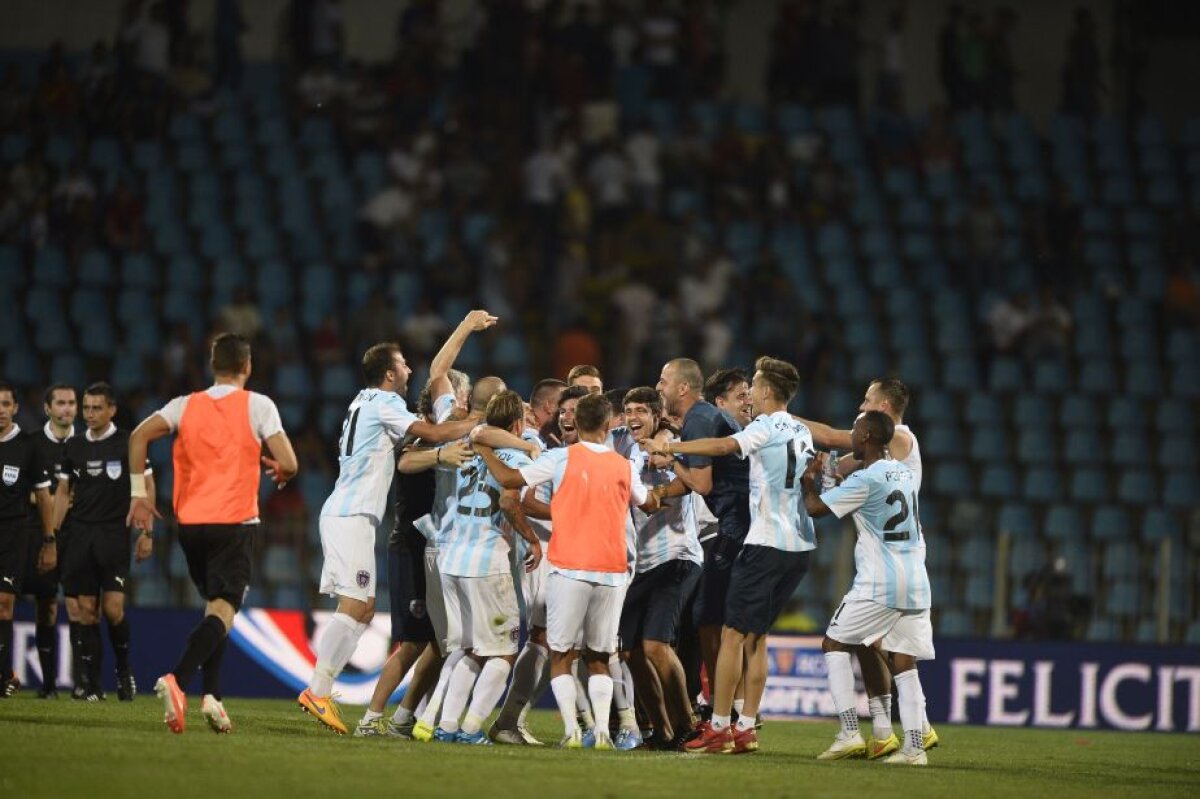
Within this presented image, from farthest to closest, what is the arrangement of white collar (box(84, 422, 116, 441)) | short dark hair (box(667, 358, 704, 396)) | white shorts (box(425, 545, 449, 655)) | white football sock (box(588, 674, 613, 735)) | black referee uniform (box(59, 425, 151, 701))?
white collar (box(84, 422, 116, 441)) < black referee uniform (box(59, 425, 151, 701)) < short dark hair (box(667, 358, 704, 396)) < white shorts (box(425, 545, 449, 655)) < white football sock (box(588, 674, 613, 735))

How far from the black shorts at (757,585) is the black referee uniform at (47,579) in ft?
18.0

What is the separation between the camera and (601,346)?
68.8 ft

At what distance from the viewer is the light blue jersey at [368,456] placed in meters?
11.3

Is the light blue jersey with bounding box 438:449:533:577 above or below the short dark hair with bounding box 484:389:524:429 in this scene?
below

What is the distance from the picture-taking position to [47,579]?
13.9 meters

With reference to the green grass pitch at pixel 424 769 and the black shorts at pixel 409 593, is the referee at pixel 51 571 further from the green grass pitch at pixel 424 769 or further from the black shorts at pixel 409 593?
the black shorts at pixel 409 593

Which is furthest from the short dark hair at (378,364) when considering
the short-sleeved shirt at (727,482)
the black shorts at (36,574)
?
the black shorts at (36,574)

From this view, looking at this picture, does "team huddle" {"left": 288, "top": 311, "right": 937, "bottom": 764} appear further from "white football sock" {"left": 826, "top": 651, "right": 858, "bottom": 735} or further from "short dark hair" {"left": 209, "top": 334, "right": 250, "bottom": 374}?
"short dark hair" {"left": 209, "top": 334, "right": 250, "bottom": 374}

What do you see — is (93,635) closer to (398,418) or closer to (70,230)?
(398,418)

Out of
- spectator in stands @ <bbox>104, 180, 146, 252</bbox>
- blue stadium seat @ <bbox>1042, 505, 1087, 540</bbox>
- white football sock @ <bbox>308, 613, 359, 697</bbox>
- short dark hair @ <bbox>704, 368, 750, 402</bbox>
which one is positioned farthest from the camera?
spectator in stands @ <bbox>104, 180, 146, 252</bbox>

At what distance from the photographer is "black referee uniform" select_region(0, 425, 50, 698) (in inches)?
531

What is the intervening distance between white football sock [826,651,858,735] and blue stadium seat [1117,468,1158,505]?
385 inches

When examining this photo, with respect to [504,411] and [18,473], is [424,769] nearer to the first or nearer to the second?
[504,411]

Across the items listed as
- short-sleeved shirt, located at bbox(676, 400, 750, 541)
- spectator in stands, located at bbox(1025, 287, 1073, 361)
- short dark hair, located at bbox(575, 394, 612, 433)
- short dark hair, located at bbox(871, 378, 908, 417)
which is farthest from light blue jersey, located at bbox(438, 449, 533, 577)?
spectator in stands, located at bbox(1025, 287, 1073, 361)
